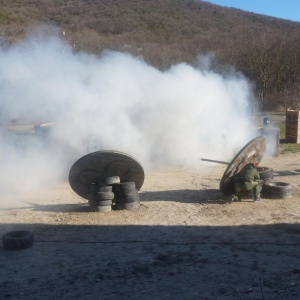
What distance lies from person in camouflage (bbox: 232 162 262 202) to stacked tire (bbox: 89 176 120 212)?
2.43m

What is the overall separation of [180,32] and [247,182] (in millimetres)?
57106

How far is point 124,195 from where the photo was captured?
9812mm

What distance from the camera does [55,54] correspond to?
49.6 feet

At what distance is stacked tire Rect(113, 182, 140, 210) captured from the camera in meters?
9.82

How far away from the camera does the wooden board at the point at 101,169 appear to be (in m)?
9.72

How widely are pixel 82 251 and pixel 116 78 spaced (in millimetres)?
8319

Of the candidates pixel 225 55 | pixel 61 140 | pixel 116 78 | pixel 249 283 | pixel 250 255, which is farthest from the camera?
pixel 225 55

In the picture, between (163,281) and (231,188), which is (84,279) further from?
(231,188)

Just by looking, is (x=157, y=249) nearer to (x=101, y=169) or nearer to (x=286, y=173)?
→ (x=101, y=169)

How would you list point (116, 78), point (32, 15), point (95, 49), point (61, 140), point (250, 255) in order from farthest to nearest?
point (32, 15)
point (95, 49)
point (116, 78)
point (61, 140)
point (250, 255)

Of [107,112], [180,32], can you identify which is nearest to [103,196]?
[107,112]

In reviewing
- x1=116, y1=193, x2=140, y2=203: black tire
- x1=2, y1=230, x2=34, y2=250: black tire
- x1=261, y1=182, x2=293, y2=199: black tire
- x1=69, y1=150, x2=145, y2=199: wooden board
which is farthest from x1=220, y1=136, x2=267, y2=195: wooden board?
x1=2, y1=230, x2=34, y2=250: black tire

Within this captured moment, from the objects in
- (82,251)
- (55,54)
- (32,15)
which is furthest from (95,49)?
(32,15)

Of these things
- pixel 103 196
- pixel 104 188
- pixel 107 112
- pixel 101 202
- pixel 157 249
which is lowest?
pixel 157 249
